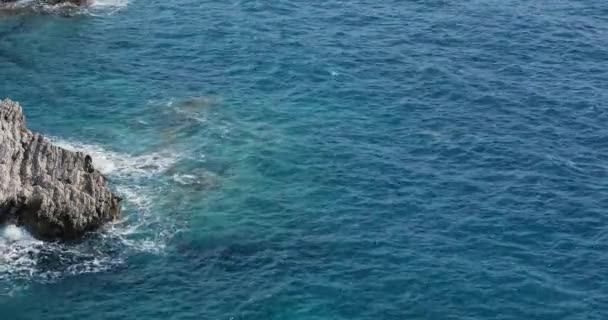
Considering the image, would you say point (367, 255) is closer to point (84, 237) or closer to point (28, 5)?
point (84, 237)

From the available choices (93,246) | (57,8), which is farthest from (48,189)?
(57,8)

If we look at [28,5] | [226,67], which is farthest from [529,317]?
[28,5]

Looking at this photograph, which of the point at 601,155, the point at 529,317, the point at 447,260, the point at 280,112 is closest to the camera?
the point at 529,317

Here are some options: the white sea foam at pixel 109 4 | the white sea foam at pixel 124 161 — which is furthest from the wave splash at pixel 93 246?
the white sea foam at pixel 109 4

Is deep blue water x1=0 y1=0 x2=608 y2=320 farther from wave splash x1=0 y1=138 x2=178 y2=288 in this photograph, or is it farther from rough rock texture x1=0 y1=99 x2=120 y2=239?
rough rock texture x1=0 y1=99 x2=120 y2=239

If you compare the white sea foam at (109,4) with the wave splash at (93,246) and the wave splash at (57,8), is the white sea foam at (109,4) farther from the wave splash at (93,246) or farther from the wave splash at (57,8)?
the wave splash at (93,246)

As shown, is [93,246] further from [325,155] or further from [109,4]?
[109,4]

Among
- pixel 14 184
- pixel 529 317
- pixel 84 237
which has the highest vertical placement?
pixel 14 184
